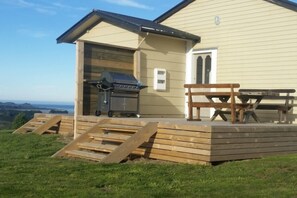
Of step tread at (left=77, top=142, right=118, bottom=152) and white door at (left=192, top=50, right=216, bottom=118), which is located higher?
white door at (left=192, top=50, right=216, bottom=118)

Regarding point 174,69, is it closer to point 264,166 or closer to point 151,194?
point 264,166

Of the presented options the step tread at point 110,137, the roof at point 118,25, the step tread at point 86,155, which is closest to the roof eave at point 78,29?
the roof at point 118,25

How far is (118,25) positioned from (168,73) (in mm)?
2178

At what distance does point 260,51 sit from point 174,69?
2829mm

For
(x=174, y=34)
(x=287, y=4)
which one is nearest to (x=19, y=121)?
(x=174, y=34)

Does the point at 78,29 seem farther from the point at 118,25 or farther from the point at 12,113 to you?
the point at 12,113

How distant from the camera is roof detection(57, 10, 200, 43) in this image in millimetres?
13250

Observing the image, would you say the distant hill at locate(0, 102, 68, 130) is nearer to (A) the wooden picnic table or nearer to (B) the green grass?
(A) the wooden picnic table

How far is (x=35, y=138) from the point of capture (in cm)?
1241

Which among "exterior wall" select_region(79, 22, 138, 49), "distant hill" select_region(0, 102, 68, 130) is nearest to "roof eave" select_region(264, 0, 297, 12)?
"exterior wall" select_region(79, 22, 138, 49)

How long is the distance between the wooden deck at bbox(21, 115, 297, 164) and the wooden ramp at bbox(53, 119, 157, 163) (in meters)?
0.15

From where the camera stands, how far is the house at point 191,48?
12.3m

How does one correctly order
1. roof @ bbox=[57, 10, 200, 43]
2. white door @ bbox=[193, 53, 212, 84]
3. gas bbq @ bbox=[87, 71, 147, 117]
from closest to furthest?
gas bbq @ bbox=[87, 71, 147, 117]
roof @ bbox=[57, 10, 200, 43]
white door @ bbox=[193, 53, 212, 84]

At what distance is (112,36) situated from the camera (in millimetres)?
14445
